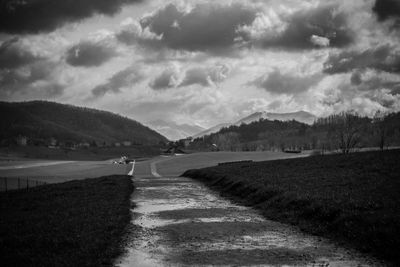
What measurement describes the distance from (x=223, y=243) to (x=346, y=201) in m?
8.69

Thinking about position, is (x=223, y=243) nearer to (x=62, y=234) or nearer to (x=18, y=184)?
(x=62, y=234)

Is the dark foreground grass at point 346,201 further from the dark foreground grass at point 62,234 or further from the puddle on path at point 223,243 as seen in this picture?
the dark foreground grass at point 62,234

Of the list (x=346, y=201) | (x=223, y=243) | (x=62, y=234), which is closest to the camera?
(x=223, y=243)

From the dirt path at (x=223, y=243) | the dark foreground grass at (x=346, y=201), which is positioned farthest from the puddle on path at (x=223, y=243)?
the dark foreground grass at (x=346, y=201)

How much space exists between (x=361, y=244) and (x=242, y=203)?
48.8ft

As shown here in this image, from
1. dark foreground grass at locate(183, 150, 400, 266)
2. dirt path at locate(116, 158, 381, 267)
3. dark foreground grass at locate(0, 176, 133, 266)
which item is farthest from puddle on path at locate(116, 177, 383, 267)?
dark foreground grass at locate(183, 150, 400, 266)

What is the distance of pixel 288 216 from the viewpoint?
71.1 ft

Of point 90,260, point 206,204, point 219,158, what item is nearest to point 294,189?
point 206,204

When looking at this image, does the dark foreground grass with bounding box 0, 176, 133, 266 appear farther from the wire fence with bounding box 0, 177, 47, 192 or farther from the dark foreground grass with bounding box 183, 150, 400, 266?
the wire fence with bounding box 0, 177, 47, 192

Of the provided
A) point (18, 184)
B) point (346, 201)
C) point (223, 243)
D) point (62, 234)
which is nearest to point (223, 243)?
point (223, 243)

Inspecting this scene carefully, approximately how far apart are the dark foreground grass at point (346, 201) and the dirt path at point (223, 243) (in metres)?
1.18

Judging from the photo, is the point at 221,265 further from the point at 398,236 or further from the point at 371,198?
the point at 371,198

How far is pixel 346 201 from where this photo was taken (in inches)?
802

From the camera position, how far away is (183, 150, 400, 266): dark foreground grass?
49.0ft
